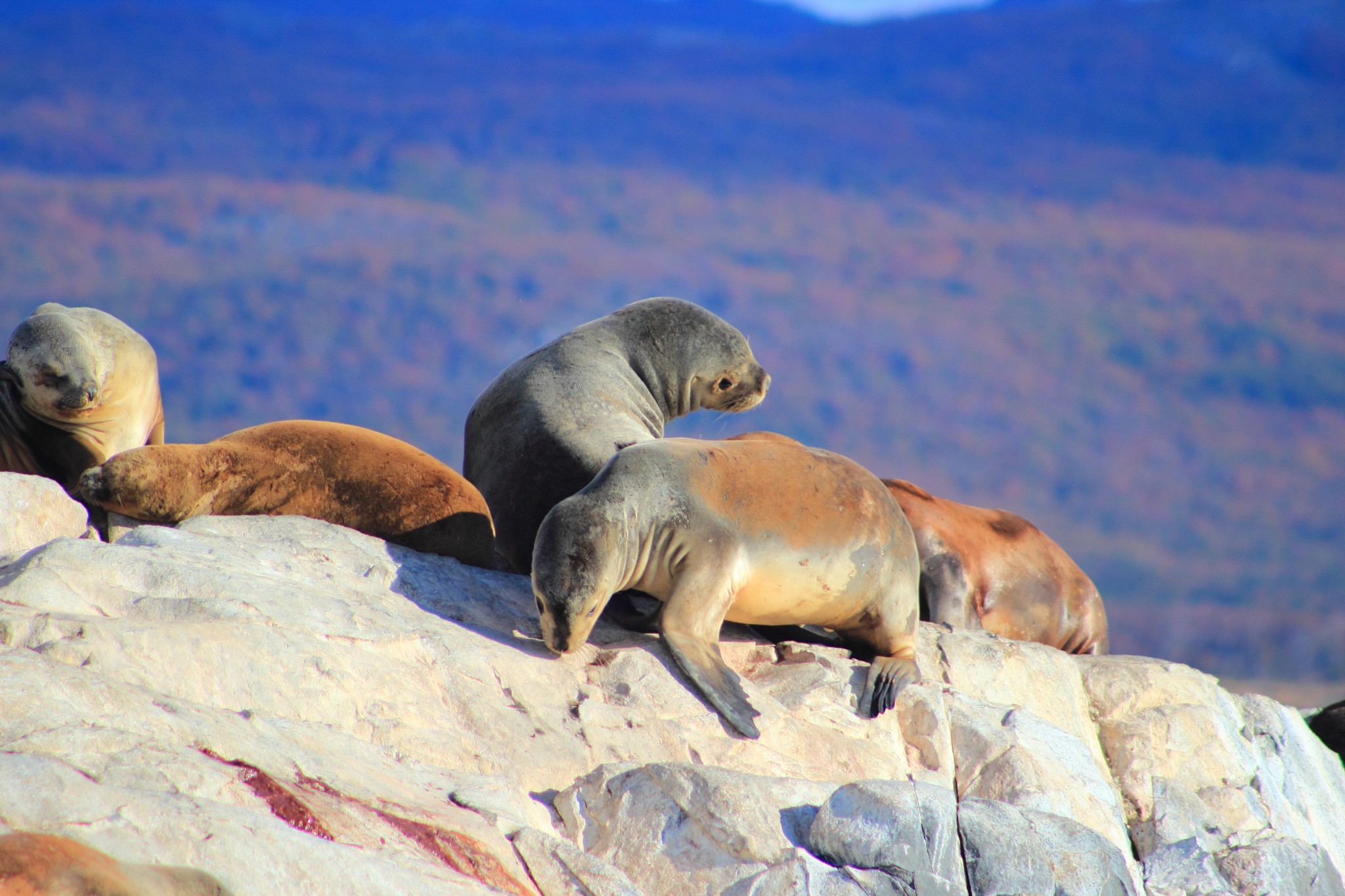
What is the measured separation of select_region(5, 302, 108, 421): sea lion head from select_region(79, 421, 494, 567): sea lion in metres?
1.19

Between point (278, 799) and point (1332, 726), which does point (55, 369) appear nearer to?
point (278, 799)

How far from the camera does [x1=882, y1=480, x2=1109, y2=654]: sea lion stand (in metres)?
6.84

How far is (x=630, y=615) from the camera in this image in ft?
17.4

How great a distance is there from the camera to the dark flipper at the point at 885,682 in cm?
473

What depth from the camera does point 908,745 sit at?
4.70 meters

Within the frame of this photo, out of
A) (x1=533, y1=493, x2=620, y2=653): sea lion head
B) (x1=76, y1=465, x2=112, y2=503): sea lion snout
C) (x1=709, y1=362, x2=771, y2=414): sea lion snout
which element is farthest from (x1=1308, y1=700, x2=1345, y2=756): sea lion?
(x1=76, y1=465, x2=112, y2=503): sea lion snout

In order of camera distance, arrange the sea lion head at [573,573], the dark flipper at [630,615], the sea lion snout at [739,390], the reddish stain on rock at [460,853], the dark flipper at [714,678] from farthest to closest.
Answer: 1. the sea lion snout at [739,390]
2. the dark flipper at [630,615]
3. the sea lion head at [573,573]
4. the dark flipper at [714,678]
5. the reddish stain on rock at [460,853]

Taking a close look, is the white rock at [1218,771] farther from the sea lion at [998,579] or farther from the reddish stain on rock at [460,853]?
the reddish stain on rock at [460,853]

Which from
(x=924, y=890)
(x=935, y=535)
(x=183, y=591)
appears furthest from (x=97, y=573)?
(x=935, y=535)

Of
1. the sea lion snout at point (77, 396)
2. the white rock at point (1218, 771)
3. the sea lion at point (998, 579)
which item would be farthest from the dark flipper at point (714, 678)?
the sea lion snout at point (77, 396)

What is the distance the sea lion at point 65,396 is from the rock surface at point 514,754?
188cm

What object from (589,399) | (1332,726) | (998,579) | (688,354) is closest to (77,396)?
(589,399)

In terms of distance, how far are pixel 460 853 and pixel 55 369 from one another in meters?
4.32

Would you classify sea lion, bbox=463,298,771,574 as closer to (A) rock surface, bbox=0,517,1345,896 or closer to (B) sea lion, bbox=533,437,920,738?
(A) rock surface, bbox=0,517,1345,896
